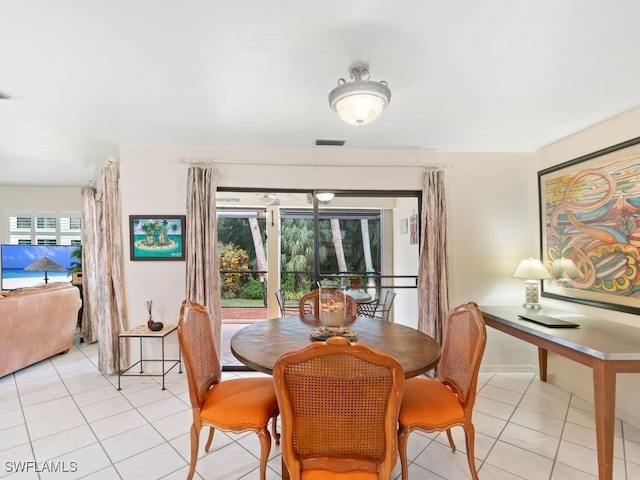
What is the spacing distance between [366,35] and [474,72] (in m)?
0.80

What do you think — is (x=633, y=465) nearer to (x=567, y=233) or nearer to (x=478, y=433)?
(x=478, y=433)

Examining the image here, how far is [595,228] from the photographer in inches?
107

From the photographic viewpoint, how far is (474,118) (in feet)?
8.89

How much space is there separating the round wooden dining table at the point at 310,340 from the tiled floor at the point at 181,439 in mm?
796

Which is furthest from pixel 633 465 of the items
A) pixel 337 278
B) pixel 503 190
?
pixel 337 278

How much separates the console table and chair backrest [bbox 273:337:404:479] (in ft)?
4.69

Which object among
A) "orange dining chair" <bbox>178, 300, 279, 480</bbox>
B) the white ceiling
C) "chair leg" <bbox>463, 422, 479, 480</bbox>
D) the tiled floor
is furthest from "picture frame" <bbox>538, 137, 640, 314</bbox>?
"orange dining chair" <bbox>178, 300, 279, 480</bbox>

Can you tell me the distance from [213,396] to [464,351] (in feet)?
5.01

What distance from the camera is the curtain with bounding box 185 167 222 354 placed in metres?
3.26

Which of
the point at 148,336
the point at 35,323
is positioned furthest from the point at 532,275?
the point at 35,323

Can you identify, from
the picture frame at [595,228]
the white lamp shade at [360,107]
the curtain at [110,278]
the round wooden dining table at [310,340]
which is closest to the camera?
the round wooden dining table at [310,340]

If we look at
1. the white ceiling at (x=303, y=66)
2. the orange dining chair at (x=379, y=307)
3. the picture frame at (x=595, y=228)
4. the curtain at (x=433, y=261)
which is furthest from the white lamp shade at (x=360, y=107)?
the orange dining chair at (x=379, y=307)

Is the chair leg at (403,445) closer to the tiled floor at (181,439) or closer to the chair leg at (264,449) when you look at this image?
the tiled floor at (181,439)

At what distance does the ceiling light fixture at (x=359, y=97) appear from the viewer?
1842mm
